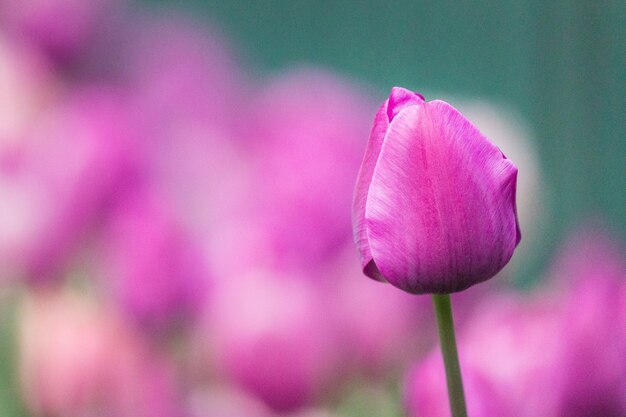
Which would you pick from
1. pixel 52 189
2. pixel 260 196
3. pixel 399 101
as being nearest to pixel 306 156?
pixel 260 196

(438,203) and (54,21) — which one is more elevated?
(54,21)

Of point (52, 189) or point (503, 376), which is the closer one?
point (503, 376)

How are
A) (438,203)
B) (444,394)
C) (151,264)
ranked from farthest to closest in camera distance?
(151,264) → (444,394) → (438,203)

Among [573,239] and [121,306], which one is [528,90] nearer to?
[573,239]

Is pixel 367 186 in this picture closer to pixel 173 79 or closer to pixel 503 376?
pixel 503 376

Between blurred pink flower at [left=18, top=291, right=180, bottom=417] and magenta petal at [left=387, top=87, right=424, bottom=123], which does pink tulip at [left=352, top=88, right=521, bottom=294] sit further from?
blurred pink flower at [left=18, top=291, right=180, bottom=417]

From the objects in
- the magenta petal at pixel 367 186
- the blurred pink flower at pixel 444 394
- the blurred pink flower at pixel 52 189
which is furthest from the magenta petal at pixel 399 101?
the blurred pink flower at pixel 52 189

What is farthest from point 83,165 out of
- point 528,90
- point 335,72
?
point 528,90
